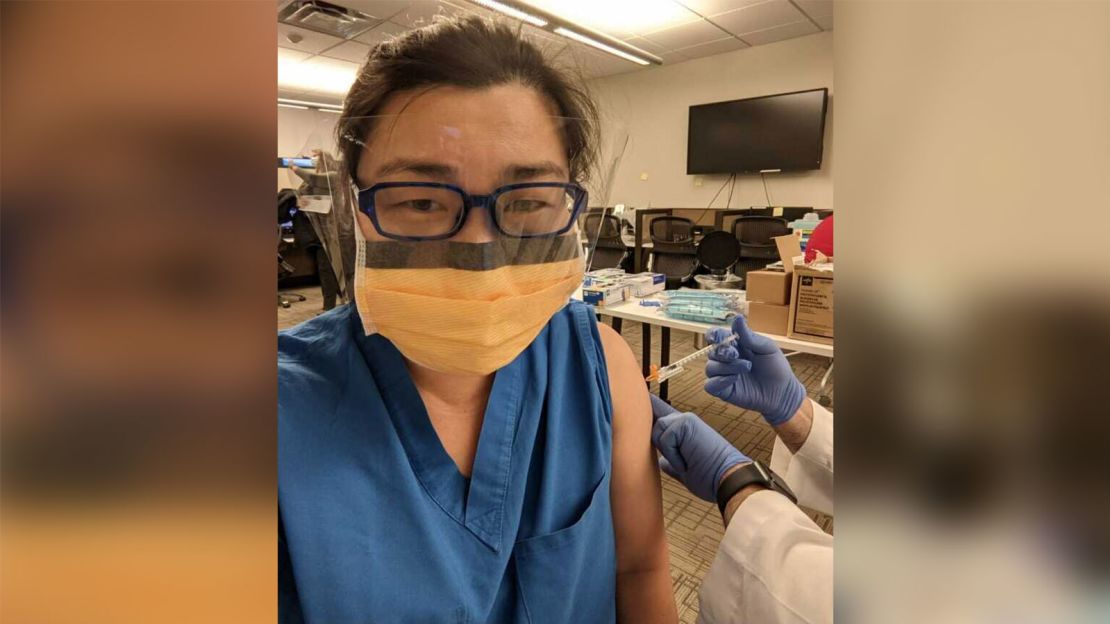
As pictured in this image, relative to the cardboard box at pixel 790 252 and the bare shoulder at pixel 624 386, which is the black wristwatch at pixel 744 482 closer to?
the bare shoulder at pixel 624 386

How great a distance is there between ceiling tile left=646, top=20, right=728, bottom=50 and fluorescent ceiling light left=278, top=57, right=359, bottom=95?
9.92 feet

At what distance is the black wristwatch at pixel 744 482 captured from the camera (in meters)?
1.02

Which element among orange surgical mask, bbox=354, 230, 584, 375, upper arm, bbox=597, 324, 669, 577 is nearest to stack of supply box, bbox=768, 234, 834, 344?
upper arm, bbox=597, 324, 669, 577

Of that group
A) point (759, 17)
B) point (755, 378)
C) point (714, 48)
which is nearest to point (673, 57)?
point (714, 48)

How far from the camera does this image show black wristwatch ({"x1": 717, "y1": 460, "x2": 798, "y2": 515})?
1021 millimetres

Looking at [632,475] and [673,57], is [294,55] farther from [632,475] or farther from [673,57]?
[673,57]

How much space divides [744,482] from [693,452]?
0.12m

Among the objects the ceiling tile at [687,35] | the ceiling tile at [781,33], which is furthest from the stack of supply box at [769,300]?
the ceiling tile at [781,33]

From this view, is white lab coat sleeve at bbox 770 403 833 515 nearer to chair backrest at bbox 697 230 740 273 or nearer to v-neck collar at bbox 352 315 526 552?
v-neck collar at bbox 352 315 526 552

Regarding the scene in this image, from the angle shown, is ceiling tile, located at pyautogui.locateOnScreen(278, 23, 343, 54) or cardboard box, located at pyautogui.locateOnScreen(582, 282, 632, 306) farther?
cardboard box, located at pyautogui.locateOnScreen(582, 282, 632, 306)

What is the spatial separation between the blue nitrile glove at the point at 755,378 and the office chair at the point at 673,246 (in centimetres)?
290
